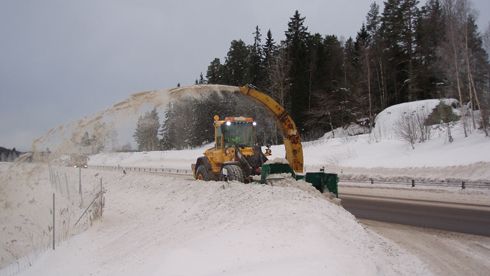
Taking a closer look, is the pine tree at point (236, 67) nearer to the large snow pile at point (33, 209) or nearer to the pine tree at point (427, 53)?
the pine tree at point (427, 53)

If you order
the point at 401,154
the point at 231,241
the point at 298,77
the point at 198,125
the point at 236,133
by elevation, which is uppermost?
the point at 298,77

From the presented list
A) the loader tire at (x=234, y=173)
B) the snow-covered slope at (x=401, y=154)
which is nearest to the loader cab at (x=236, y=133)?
the loader tire at (x=234, y=173)

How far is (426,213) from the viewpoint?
41.8ft

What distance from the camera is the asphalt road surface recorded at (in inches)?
424

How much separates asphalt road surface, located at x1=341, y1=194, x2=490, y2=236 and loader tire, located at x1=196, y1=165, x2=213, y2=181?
5.78 metres

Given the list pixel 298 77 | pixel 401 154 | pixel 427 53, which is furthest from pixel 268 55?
pixel 401 154

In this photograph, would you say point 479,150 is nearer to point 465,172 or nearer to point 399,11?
point 465,172

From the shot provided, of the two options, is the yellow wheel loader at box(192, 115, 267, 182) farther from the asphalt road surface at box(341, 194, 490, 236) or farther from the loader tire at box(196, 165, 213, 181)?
the asphalt road surface at box(341, 194, 490, 236)

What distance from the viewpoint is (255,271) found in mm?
5984

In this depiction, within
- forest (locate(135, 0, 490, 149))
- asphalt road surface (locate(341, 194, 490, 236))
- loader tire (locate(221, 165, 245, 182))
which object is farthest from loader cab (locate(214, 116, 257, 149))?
forest (locate(135, 0, 490, 149))

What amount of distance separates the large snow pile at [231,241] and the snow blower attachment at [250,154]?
1595 mm

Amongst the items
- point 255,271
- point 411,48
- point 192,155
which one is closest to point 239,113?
point 192,155

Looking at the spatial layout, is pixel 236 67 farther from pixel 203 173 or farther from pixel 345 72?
pixel 203 173

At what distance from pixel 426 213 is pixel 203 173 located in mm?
9410
